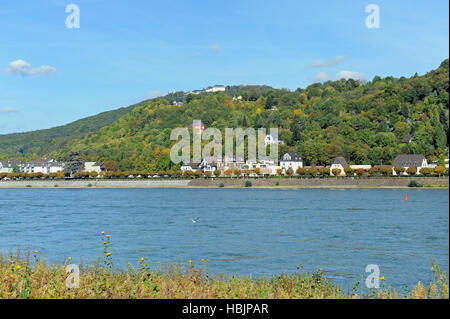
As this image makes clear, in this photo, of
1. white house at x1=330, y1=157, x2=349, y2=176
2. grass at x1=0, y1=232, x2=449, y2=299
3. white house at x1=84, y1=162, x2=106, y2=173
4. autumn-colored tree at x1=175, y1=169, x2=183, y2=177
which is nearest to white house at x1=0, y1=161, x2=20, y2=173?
white house at x1=84, y1=162, x2=106, y2=173

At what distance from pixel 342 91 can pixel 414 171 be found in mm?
94948

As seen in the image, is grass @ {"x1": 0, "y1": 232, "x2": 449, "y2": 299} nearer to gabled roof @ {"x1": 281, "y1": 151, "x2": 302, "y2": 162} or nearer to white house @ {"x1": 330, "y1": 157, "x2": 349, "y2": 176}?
white house @ {"x1": 330, "y1": 157, "x2": 349, "y2": 176}

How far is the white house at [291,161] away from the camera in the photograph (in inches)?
4390

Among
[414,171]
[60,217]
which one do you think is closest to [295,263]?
[60,217]

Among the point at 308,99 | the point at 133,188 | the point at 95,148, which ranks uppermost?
the point at 308,99

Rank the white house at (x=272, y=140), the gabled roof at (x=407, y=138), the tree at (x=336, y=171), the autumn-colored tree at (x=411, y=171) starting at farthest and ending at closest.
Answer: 1. the white house at (x=272, y=140)
2. the gabled roof at (x=407, y=138)
3. the tree at (x=336, y=171)
4. the autumn-colored tree at (x=411, y=171)

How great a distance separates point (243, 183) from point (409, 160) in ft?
95.7

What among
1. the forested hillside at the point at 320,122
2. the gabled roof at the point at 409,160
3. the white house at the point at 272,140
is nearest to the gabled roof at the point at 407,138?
the forested hillside at the point at 320,122

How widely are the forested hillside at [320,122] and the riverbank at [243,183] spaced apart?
8.24 m

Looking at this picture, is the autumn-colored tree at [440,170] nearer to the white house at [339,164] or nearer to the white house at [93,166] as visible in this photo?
the white house at [339,164]

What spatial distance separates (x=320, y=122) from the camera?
132 metres
